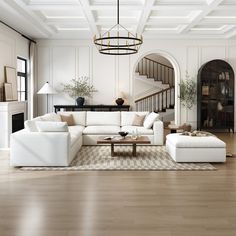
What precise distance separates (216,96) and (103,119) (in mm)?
3786

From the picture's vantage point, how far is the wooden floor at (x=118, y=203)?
10.9 feet

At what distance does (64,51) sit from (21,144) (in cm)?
586

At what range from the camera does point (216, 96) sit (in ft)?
36.0

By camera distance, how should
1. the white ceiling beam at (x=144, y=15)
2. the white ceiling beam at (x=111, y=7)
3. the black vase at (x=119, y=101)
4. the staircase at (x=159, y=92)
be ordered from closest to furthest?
the white ceiling beam at (x=144, y=15)
the white ceiling beam at (x=111, y=7)
the black vase at (x=119, y=101)
the staircase at (x=159, y=92)

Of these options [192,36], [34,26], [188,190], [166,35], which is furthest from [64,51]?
[188,190]

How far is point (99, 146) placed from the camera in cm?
834

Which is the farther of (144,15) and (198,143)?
(144,15)

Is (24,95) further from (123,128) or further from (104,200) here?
(104,200)

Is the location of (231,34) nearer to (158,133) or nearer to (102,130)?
(158,133)

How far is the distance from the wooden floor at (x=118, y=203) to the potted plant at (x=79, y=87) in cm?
570

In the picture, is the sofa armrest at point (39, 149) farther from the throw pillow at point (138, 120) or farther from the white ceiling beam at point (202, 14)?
the white ceiling beam at point (202, 14)

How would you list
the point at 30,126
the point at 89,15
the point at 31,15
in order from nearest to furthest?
the point at 30,126 → the point at 31,15 → the point at 89,15

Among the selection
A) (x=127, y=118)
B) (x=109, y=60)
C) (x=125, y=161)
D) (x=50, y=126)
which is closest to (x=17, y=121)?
(x=127, y=118)

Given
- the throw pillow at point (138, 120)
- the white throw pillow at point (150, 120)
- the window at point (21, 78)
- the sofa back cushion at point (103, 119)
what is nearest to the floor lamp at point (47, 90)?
the window at point (21, 78)
